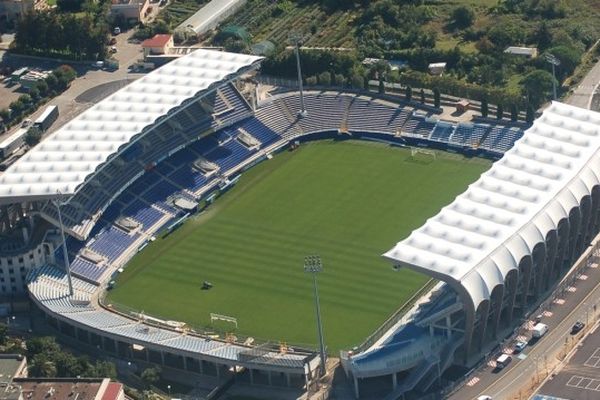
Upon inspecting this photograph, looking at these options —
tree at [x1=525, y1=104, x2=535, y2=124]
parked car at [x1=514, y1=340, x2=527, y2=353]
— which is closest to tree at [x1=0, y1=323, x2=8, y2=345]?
parked car at [x1=514, y1=340, x2=527, y2=353]

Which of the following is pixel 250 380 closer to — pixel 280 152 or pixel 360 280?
pixel 360 280

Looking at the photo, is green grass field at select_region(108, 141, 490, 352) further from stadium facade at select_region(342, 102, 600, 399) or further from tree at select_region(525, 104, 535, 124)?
tree at select_region(525, 104, 535, 124)

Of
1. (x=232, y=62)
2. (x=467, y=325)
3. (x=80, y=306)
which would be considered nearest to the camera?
(x=467, y=325)

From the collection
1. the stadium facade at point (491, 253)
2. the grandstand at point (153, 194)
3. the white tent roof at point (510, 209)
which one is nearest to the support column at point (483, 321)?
the stadium facade at point (491, 253)

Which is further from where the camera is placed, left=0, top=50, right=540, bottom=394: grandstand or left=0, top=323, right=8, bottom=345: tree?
left=0, top=323, right=8, bottom=345: tree

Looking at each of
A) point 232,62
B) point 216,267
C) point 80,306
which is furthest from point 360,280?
point 232,62

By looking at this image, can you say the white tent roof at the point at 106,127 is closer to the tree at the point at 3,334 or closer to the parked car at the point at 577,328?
the tree at the point at 3,334
